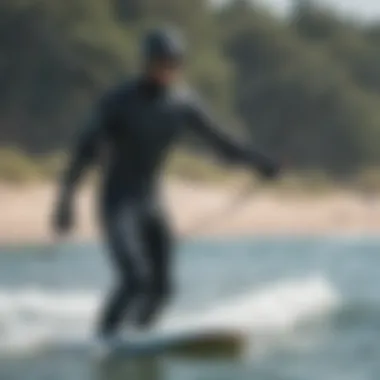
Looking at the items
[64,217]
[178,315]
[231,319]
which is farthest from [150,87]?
[178,315]

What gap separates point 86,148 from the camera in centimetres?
605

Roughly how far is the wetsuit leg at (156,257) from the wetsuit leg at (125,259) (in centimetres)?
4

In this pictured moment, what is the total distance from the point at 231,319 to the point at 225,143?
1313mm

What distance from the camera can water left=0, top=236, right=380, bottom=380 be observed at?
5.87 m

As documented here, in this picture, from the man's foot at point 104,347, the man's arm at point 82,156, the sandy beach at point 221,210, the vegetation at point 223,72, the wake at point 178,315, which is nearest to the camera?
the man's arm at point 82,156

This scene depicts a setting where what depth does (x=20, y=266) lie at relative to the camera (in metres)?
13.2

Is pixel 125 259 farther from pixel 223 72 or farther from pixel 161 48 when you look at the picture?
pixel 223 72

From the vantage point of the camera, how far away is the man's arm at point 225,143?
5875 mm

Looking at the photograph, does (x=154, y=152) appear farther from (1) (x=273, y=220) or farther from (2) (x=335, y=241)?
(1) (x=273, y=220)

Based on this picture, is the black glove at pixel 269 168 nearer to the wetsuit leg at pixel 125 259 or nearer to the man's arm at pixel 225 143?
the man's arm at pixel 225 143

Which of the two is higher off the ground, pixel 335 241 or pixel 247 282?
pixel 335 241

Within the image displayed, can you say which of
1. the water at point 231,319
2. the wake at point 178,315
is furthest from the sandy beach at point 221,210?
the wake at point 178,315

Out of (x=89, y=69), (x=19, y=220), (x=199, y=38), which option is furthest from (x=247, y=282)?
(x=199, y=38)

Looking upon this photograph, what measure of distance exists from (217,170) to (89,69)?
2.45m
